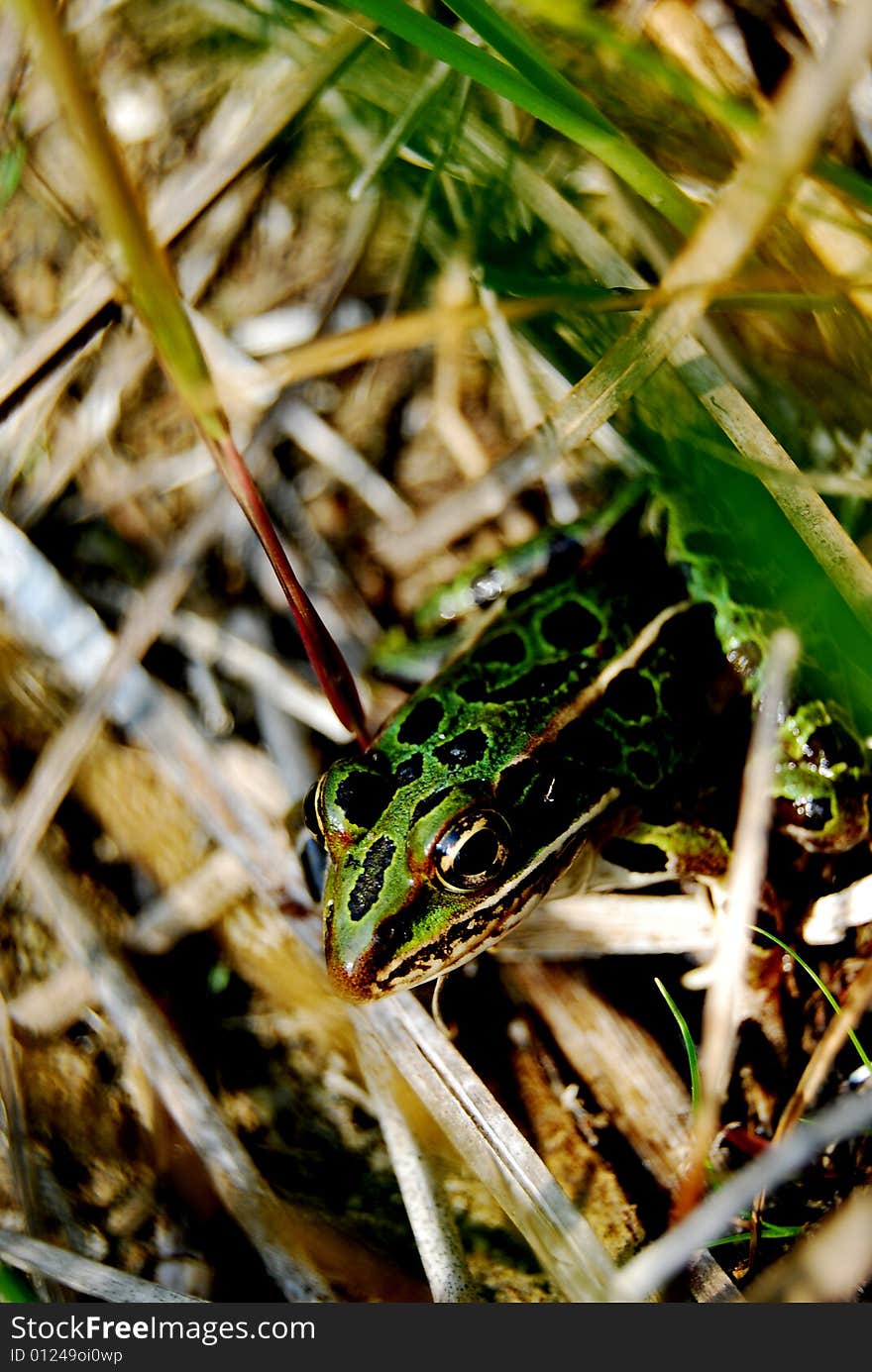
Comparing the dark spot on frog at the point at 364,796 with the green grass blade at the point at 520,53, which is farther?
the dark spot on frog at the point at 364,796

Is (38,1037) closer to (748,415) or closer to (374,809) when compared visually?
(374,809)

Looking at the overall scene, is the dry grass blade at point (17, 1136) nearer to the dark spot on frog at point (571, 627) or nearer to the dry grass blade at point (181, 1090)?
the dry grass blade at point (181, 1090)

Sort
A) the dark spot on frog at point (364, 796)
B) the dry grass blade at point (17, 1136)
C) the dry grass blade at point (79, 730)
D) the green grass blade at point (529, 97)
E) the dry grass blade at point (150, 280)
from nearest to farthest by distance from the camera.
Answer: the dry grass blade at point (150, 280), the green grass blade at point (529, 97), the dry grass blade at point (17, 1136), the dark spot on frog at point (364, 796), the dry grass blade at point (79, 730)

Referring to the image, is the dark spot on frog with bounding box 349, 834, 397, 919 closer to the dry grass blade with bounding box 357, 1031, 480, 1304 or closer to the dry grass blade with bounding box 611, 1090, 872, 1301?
the dry grass blade with bounding box 357, 1031, 480, 1304

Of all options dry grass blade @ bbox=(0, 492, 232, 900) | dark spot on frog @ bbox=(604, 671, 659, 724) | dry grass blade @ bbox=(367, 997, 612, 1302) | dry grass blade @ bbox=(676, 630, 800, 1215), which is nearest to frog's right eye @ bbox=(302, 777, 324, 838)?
dry grass blade @ bbox=(367, 997, 612, 1302)

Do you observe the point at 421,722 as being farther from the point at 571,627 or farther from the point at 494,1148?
the point at 494,1148

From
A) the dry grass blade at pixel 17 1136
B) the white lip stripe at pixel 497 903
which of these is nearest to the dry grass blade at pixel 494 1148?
the white lip stripe at pixel 497 903

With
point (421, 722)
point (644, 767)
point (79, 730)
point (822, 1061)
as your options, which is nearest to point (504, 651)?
point (421, 722)
